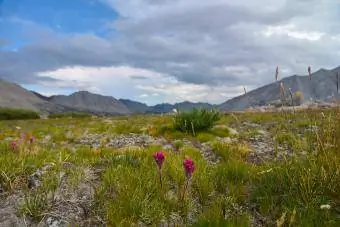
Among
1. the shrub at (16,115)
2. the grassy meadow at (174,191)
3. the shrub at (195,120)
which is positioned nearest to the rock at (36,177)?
the grassy meadow at (174,191)

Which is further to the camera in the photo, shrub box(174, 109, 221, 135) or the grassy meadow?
shrub box(174, 109, 221, 135)

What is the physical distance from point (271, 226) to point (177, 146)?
269 inches

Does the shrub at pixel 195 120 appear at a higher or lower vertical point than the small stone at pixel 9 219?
higher

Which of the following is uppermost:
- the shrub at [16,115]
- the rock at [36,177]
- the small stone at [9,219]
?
the shrub at [16,115]

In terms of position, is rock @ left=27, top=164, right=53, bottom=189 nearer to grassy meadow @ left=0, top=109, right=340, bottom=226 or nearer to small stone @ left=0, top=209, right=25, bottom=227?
grassy meadow @ left=0, top=109, right=340, bottom=226

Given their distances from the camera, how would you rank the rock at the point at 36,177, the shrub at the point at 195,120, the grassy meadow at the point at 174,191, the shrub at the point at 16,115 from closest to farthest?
1. the grassy meadow at the point at 174,191
2. the rock at the point at 36,177
3. the shrub at the point at 195,120
4. the shrub at the point at 16,115

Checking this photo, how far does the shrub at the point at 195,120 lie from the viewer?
50.8 feet

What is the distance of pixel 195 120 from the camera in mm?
15414

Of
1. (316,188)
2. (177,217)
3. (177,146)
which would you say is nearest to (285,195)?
(316,188)

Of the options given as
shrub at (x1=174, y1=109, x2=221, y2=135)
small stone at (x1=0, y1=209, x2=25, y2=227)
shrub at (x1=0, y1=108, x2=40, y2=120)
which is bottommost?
small stone at (x1=0, y1=209, x2=25, y2=227)

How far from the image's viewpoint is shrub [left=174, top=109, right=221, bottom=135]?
1548 cm

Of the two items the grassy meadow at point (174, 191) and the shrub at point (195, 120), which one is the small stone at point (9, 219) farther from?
the shrub at point (195, 120)

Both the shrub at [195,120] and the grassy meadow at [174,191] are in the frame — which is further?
the shrub at [195,120]

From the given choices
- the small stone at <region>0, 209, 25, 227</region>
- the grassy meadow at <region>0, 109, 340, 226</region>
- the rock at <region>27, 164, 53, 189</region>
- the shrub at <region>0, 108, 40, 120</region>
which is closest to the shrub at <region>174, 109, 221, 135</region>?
the grassy meadow at <region>0, 109, 340, 226</region>
